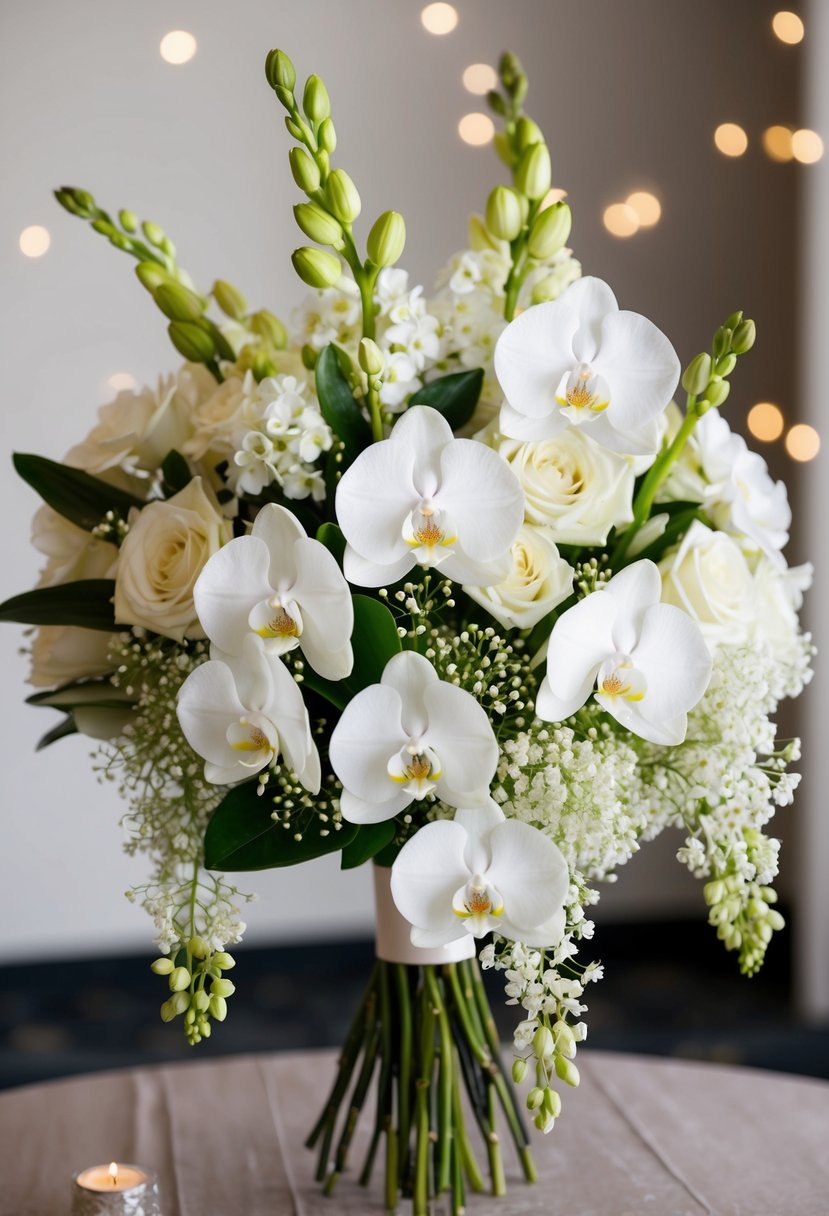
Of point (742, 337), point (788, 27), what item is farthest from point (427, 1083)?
point (788, 27)

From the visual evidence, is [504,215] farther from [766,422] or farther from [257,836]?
[766,422]

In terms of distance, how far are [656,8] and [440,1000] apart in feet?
7.20

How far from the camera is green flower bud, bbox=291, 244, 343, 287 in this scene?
0.78m

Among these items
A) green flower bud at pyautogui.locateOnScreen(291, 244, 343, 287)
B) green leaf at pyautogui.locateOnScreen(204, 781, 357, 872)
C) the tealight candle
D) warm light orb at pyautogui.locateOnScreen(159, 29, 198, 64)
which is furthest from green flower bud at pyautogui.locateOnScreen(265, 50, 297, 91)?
warm light orb at pyautogui.locateOnScreen(159, 29, 198, 64)

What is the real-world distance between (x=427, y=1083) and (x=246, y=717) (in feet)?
1.14

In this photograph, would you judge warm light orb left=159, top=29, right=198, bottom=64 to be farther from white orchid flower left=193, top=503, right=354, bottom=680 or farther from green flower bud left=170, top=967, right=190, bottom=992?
green flower bud left=170, top=967, right=190, bottom=992

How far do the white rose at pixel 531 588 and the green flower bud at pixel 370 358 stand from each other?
133 mm

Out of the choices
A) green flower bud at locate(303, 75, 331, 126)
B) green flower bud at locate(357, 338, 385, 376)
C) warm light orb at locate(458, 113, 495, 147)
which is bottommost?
green flower bud at locate(357, 338, 385, 376)

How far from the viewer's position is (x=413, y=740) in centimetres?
71

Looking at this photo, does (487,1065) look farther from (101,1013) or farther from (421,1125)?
(101,1013)

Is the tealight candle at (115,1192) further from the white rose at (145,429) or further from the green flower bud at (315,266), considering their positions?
the green flower bud at (315,266)

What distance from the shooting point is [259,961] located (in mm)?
2484

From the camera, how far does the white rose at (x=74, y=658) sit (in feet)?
2.94

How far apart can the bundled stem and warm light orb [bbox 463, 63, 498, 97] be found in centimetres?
186
